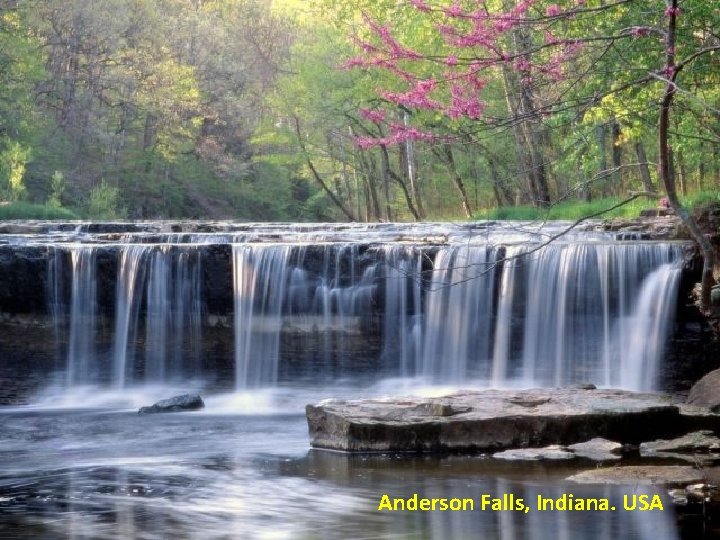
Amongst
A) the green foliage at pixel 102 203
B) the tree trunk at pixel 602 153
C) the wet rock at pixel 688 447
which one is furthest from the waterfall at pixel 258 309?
the green foliage at pixel 102 203

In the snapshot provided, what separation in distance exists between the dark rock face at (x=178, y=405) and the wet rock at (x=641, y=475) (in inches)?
291

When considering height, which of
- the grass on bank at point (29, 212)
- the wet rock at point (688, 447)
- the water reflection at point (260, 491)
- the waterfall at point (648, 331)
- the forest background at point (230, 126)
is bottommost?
the water reflection at point (260, 491)

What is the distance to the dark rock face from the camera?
15822mm

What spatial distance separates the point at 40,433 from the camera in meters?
14.4

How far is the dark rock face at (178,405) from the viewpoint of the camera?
1582 centimetres

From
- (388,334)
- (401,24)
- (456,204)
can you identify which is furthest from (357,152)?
(388,334)

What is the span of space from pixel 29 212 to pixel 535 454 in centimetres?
3086

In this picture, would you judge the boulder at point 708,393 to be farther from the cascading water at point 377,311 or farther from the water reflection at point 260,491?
the water reflection at point 260,491

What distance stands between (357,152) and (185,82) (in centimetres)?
859

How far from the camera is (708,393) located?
1284cm

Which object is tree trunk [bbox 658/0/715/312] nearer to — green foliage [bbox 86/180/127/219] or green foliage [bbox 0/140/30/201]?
green foliage [bbox 0/140/30/201]

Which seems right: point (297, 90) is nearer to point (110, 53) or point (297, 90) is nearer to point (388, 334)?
point (110, 53)

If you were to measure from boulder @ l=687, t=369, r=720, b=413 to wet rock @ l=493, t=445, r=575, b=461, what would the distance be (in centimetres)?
221

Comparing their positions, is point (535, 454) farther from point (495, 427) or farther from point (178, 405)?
point (178, 405)
